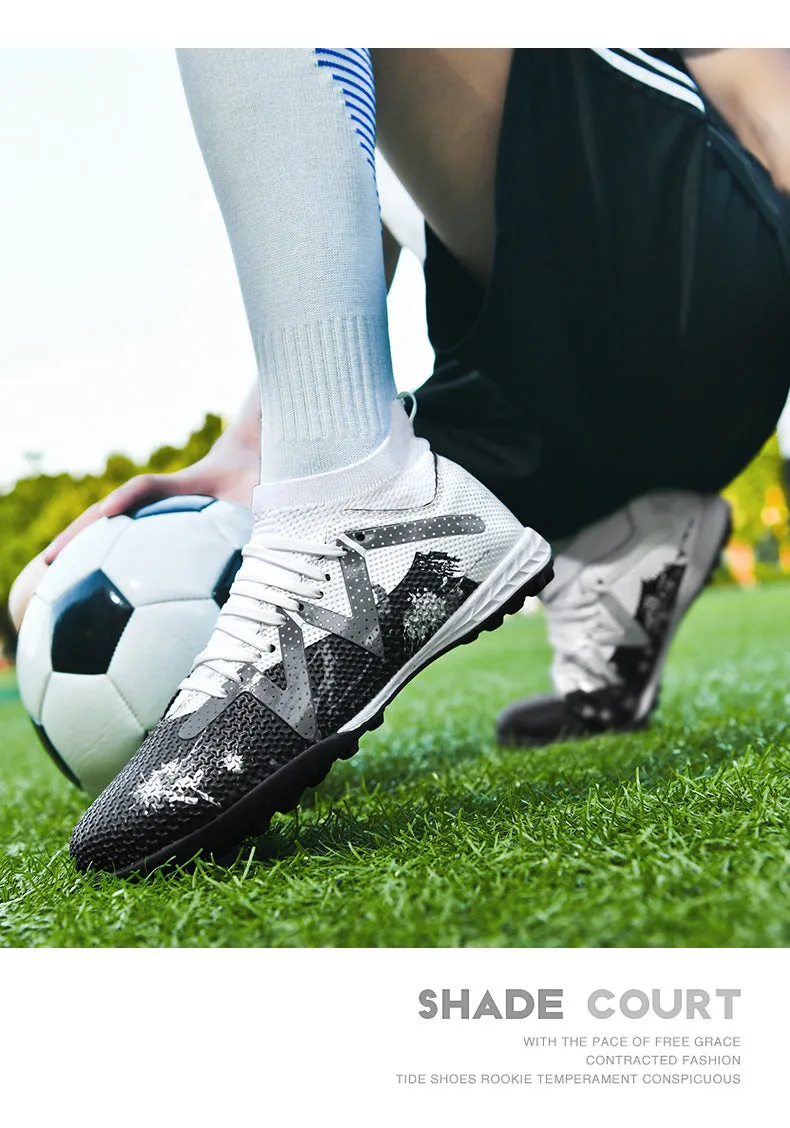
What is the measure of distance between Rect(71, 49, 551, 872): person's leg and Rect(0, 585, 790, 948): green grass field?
63 mm

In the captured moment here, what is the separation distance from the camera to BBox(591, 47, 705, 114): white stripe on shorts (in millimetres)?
1009

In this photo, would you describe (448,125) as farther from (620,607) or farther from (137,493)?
(620,607)

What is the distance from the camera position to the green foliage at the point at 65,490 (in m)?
1.86

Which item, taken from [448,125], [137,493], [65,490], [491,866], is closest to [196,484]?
[137,493]

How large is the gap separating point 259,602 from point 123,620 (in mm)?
320

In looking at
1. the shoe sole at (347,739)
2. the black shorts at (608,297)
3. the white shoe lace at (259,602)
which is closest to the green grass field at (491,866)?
the shoe sole at (347,739)

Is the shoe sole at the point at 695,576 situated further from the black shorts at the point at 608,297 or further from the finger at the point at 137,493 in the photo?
the finger at the point at 137,493

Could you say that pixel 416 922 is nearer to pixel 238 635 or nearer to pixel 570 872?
pixel 570 872

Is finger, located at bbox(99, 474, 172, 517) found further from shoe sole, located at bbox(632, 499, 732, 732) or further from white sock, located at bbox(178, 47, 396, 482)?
shoe sole, located at bbox(632, 499, 732, 732)

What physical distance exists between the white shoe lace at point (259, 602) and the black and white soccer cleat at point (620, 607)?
630 mm

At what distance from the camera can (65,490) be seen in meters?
2.03

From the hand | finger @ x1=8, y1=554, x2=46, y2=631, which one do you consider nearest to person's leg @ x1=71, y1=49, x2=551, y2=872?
the hand

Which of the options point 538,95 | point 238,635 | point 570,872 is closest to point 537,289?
point 538,95
